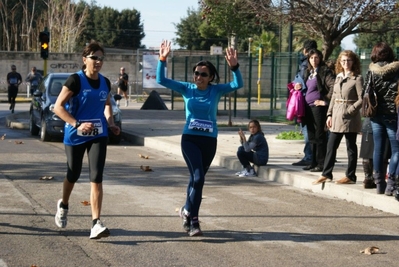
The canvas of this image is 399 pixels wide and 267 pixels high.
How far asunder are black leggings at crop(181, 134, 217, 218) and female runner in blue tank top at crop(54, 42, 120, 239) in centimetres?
76

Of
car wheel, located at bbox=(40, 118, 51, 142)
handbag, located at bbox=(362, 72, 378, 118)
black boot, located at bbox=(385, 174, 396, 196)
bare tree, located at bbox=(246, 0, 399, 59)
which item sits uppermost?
bare tree, located at bbox=(246, 0, 399, 59)

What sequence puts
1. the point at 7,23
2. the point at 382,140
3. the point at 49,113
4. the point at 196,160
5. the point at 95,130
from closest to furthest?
the point at 95,130
the point at 196,160
the point at 382,140
the point at 49,113
the point at 7,23

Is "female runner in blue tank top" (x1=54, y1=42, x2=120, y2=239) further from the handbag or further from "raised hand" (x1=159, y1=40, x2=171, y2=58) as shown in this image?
the handbag

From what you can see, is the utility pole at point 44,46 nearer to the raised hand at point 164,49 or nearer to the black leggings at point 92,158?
the raised hand at point 164,49

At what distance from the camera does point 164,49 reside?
8.80 m

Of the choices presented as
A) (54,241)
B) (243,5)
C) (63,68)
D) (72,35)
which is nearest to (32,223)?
(54,241)

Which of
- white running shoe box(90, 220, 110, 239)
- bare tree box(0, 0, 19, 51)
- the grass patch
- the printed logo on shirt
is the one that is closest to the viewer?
white running shoe box(90, 220, 110, 239)

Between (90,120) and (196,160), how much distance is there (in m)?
1.13

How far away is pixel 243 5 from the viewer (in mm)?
21109

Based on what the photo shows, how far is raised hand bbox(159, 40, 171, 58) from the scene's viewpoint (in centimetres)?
875

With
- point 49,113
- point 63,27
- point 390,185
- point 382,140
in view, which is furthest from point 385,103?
point 63,27

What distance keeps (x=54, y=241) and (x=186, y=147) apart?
1601 millimetres

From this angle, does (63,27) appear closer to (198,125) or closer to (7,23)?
(7,23)

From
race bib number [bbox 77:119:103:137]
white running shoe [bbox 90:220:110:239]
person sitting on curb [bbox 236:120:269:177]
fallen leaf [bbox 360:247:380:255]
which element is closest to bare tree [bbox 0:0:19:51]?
person sitting on curb [bbox 236:120:269:177]
